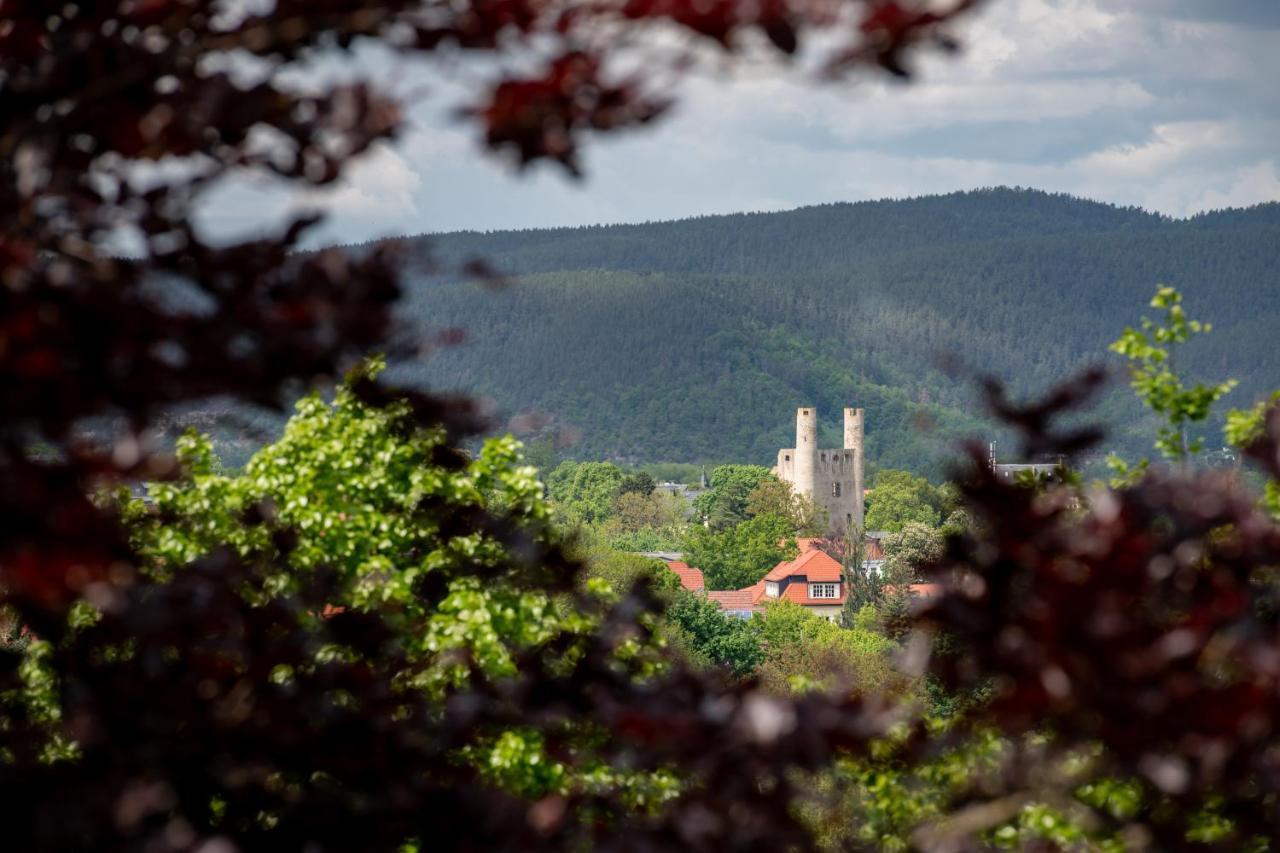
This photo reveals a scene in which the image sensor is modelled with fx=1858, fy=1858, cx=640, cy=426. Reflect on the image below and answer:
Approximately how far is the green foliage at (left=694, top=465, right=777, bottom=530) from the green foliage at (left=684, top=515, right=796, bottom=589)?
43.5 ft

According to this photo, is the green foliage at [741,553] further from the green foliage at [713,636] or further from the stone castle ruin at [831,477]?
the green foliage at [713,636]

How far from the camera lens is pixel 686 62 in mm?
3098

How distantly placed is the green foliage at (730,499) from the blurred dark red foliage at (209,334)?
121 metres

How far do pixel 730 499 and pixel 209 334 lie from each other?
128566 millimetres

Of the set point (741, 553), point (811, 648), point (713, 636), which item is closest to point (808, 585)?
point (741, 553)

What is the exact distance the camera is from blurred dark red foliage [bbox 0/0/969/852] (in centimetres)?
309

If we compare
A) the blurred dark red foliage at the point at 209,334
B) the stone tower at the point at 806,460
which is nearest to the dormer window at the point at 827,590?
the stone tower at the point at 806,460

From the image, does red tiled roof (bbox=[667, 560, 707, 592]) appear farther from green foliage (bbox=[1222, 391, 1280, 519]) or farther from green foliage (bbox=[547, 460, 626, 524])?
green foliage (bbox=[1222, 391, 1280, 519])

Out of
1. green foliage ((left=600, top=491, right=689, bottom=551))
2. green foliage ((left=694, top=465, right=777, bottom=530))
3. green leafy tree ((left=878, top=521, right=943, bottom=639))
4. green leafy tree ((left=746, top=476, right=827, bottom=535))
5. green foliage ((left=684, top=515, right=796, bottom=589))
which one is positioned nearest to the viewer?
green leafy tree ((left=878, top=521, right=943, bottom=639))

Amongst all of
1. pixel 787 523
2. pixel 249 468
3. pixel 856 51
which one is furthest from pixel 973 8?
pixel 787 523

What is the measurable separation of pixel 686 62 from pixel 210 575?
168cm

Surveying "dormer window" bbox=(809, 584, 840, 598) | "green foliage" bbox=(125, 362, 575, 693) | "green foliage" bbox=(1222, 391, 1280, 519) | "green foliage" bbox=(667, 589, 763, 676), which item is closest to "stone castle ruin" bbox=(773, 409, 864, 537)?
"dormer window" bbox=(809, 584, 840, 598)

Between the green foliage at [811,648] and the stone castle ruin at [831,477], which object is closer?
the green foliage at [811,648]

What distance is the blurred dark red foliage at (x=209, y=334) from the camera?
3.09 metres
